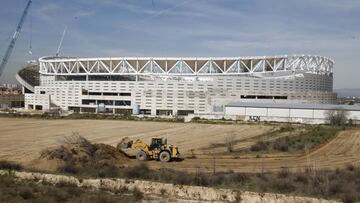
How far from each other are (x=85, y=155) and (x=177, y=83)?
97663 millimetres

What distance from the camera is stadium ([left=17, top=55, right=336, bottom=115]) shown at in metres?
127

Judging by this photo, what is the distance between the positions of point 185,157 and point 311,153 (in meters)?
11.7

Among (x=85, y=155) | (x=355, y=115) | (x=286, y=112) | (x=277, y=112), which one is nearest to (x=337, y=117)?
(x=355, y=115)

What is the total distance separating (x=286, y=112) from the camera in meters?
94.8

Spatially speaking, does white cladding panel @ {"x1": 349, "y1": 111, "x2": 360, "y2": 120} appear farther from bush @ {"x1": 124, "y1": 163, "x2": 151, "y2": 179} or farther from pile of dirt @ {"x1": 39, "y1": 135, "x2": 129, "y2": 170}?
bush @ {"x1": 124, "y1": 163, "x2": 151, "y2": 179}

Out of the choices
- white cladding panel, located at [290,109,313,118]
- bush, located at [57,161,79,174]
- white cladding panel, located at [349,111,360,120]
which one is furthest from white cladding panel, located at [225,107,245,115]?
bush, located at [57,161,79,174]

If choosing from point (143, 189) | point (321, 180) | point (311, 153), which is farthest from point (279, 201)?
point (311, 153)

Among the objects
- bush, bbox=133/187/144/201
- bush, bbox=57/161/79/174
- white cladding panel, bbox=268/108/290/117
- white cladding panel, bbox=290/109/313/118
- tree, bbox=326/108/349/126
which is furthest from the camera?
white cladding panel, bbox=268/108/290/117

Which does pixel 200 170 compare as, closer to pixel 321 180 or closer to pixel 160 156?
pixel 160 156

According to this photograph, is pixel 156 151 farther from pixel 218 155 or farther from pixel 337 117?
pixel 337 117

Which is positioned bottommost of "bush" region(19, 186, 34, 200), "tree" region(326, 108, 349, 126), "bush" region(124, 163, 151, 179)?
"bush" region(19, 186, 34, 200)

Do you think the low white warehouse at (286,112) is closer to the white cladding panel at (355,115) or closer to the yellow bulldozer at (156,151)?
the white cladding panel at (355,115)

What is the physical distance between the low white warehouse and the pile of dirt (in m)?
63.0

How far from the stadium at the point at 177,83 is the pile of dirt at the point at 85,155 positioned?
85951 mm
